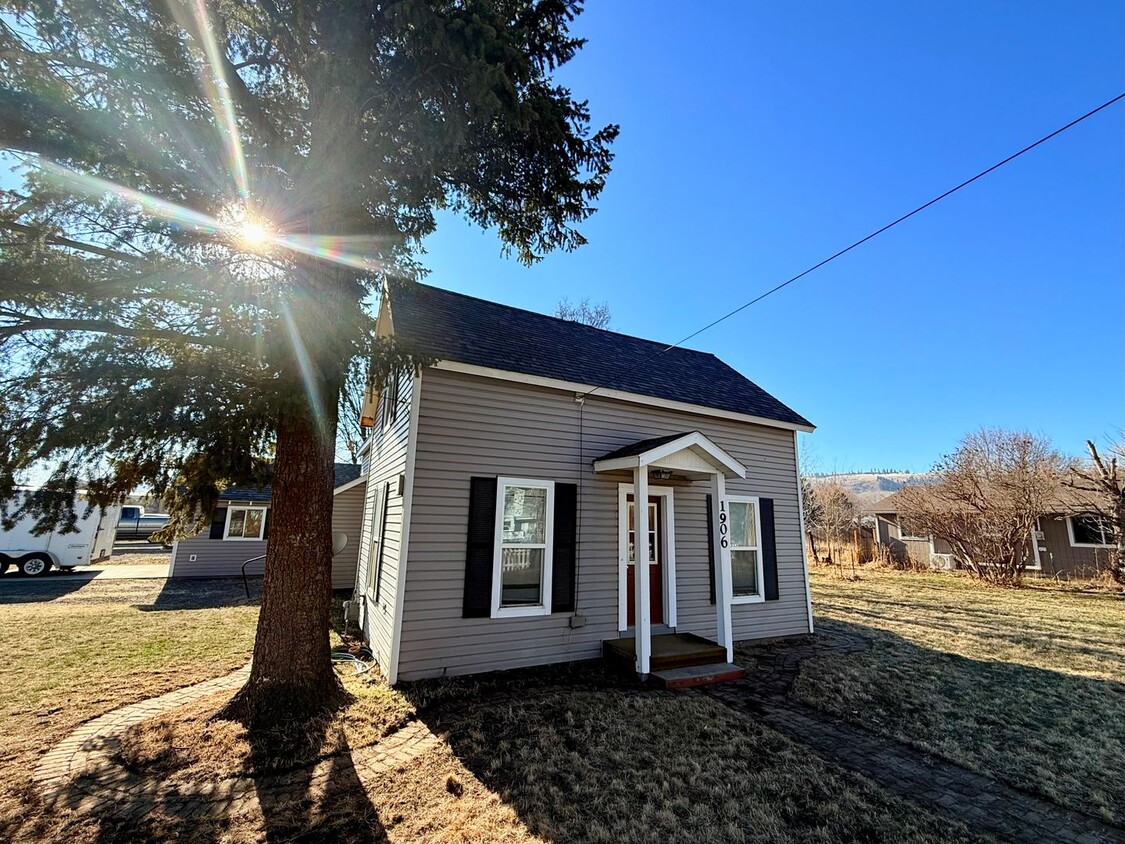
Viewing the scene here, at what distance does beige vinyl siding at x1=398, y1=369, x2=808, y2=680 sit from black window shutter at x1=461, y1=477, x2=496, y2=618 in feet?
0.34

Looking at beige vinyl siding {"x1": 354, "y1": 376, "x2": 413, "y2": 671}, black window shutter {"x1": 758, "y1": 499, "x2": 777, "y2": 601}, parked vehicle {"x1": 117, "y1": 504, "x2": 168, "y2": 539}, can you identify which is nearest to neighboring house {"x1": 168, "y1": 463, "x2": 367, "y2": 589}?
beige vinyl siding {"x1": 354, "y1": 376, "x2": 413, "y2": 671}

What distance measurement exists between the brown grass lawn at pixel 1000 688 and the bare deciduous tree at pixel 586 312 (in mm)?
16290

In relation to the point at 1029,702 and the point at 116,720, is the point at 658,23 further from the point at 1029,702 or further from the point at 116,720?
the point at 116,720

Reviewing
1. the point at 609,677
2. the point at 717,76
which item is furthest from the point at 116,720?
the point at 717,76

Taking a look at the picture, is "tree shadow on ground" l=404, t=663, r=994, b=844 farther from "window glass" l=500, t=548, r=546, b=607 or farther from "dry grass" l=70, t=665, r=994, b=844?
"window glass" l=500, t=548, r=546, b=607

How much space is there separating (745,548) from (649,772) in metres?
5.10

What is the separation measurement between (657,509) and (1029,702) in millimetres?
4697

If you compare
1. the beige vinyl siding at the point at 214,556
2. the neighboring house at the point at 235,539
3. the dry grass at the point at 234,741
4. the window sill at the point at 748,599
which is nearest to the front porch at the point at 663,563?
the window sill at the point at 748,599

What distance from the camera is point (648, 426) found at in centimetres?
768

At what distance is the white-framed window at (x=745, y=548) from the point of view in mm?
7887

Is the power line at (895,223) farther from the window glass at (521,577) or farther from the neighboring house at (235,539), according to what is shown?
the neighboring house at (235,539)

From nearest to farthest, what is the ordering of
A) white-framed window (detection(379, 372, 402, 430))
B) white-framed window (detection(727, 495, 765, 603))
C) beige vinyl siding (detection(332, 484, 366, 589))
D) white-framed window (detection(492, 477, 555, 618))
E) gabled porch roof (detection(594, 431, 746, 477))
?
white-framed window (detection(492, 477, 555, 618)) → gabled porch roof (detection(594, 431, 746, 477)) → white-framed window (detection(379, 372, 402, 430)) → white-framed window (detection(727, 495, 765, 603)) → beige vinyl siding (detection(332, 484, 366, 589))

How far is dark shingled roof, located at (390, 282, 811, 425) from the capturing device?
6.64m

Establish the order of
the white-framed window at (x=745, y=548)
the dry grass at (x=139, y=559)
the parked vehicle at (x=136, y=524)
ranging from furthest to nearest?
1. the parked vehicle at (x=136, y=524)
2. the dry grass at (x=139, y=559)
3. the white-framed window at (x=745, y=548)
